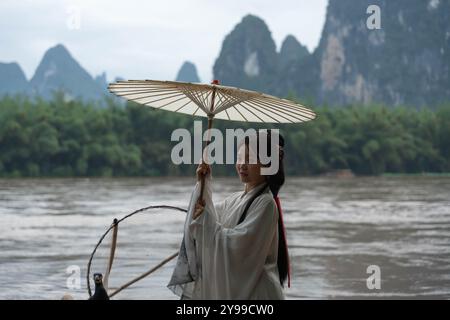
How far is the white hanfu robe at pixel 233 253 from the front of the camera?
7.55 feet

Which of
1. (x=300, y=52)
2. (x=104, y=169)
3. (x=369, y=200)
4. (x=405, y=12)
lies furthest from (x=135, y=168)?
(x=300, y=52)

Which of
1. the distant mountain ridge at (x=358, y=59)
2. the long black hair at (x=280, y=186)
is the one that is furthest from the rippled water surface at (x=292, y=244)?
the distant mountain ridge at (x=358, y=59)

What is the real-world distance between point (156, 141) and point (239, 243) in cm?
3272

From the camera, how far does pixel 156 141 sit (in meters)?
34.9

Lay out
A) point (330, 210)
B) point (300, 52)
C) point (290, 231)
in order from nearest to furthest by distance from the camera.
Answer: point (290, 231) < point (330, 210) < point (300, 52)

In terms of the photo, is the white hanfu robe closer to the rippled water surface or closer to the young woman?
the young woman

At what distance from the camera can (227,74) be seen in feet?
229

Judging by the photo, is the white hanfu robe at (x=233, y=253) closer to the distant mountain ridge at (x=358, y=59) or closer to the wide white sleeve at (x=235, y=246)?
the wide white sleeve at (x=235, y=246)

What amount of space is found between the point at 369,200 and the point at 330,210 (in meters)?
3.07

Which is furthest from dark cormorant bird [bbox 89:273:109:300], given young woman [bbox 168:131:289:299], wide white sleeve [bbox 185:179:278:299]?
wide white sleeve [bbox 185:179:278:299]

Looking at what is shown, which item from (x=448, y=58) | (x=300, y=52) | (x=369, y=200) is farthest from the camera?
(x=300, y=52)

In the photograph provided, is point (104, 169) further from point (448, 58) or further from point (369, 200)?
point (448, 58)

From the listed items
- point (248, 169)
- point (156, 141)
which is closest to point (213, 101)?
point (248, 169)

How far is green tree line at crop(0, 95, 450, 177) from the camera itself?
31562mm
